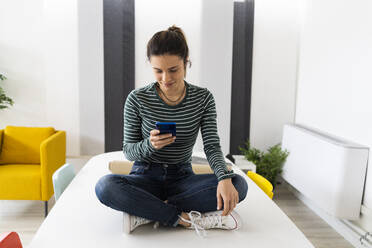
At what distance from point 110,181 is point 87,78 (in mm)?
2375

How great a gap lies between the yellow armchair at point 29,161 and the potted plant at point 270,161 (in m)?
1.82

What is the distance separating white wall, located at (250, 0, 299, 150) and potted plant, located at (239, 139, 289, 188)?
26cm

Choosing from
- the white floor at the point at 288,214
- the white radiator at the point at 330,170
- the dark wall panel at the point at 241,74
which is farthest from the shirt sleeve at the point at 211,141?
the dark wall panel at the point at 241,74

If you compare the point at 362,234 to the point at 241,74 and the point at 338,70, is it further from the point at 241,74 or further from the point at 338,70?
A: the point at 241,74

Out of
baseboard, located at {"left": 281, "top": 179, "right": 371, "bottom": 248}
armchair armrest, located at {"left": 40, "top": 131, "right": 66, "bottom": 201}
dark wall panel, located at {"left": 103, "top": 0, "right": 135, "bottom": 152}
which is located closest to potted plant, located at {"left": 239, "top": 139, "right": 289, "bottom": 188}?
baseboard, located at {"left": 281, "top": 179, "right": 371, "bottom": 248}

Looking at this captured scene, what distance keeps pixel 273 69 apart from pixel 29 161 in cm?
255

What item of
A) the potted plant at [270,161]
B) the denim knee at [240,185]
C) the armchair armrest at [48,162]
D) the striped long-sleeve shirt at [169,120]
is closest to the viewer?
the denim knee at [240,185]

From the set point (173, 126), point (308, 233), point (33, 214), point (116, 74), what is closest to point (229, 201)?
point (173, 126)

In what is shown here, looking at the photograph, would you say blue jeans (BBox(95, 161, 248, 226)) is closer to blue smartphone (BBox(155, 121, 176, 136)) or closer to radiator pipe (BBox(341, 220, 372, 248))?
blue smartphone (BBox(155, 121, 176, 136))

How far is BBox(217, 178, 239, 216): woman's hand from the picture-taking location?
3.77 feet

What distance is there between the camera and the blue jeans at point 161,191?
1.12 metres

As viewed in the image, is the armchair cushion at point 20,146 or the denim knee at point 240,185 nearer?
the denim knee at point 240,185

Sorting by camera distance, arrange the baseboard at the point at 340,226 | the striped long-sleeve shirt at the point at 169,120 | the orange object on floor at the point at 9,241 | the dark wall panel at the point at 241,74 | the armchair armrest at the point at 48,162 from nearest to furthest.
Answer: the orange object on floor at the point at 9,241 < the striped long-sleeve shirt at the point at 169,120 < the baseboard at the point at 340,226 < the armchair armrest at the point at 48,162 < the dark wall panel at the point at 241,74

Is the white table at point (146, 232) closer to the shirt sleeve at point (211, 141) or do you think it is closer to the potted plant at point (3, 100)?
the shirt sleeve at point (211, 141)
